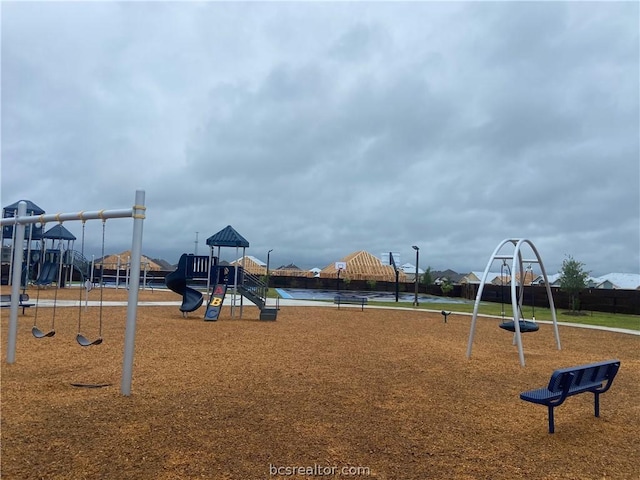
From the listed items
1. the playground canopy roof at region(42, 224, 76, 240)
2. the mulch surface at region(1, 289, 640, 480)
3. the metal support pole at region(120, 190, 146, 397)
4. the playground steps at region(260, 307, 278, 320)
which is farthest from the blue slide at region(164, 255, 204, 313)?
the playground canopy roof at region(42, 224, 76, 240)

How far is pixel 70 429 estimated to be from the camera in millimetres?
4633

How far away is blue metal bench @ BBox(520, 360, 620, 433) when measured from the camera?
16.5 ft

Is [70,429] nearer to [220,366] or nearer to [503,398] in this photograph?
[220,366]

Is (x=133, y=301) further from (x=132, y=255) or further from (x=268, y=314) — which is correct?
(x=268, y=314)

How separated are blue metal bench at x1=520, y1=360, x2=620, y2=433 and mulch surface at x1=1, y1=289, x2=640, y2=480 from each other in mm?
372

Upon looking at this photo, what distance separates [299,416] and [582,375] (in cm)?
347

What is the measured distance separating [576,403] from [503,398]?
100cm

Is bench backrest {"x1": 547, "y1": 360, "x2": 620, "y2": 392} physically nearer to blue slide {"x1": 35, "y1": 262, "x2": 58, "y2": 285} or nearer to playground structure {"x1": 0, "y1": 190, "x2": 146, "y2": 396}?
playground structure {"x1": 0, "y1": 190, "x2": 146, "y2": 396}

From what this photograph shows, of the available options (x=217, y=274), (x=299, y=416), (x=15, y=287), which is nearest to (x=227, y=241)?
(x=217, y=274)

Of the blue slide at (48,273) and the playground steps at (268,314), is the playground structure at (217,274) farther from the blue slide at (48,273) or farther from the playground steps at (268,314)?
the blue slide at (48,273)

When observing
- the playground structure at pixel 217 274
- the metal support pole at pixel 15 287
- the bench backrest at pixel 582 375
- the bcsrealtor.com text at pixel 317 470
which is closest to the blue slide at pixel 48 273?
the playground structure at pixel 217 274

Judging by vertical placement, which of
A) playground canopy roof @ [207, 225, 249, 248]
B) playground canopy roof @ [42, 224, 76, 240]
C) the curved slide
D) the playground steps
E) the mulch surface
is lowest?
the mulch surface

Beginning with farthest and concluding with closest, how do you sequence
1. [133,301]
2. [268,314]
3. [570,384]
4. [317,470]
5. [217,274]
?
1. [217,274]
2. [268,314]
3. [133,301]
4. [570,384]
5. [317,470]

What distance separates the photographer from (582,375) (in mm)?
5457
